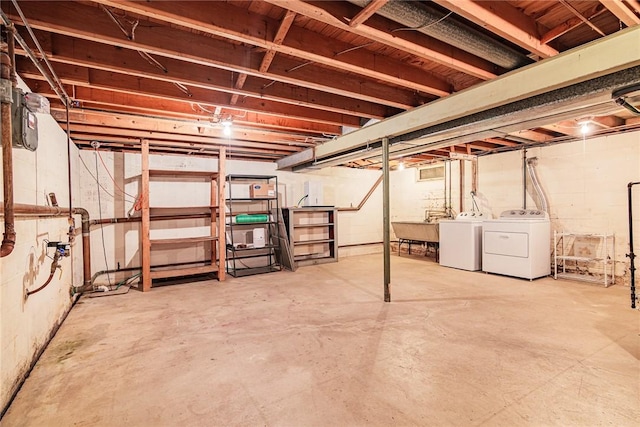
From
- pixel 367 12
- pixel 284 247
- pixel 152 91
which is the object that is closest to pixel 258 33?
pixel 367 12

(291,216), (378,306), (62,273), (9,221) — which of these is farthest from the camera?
(291,216)

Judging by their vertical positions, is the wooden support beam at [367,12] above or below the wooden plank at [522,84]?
Answer: above

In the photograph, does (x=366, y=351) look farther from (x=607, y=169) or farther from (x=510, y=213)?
(x=607, y=169)

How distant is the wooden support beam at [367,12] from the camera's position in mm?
1508

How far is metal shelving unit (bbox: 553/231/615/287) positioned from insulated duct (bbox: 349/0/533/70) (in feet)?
12.1

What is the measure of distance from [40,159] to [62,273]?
1.32 meters

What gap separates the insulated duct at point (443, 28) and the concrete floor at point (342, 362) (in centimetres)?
220

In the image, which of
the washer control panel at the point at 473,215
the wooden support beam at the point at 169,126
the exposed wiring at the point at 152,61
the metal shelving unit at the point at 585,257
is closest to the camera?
the exposed wiring at the point at 152,61

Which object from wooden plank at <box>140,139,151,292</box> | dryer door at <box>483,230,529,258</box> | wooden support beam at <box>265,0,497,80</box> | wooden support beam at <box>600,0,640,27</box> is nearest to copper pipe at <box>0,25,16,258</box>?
wooden support beam at <box>265,0,497,80</box>

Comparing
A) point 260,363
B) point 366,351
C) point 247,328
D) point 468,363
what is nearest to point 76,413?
point 260,363

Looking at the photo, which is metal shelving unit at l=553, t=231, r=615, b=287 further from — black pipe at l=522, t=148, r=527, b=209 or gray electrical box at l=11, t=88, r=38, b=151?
gray electrical box at l=11, t=88, r=38, b=151

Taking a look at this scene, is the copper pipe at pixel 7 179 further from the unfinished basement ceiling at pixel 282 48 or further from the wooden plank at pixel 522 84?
the wooden plank at pixel 522 84

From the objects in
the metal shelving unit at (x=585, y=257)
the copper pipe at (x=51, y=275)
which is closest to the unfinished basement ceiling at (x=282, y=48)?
the copper pipe at (x=51, y=275)

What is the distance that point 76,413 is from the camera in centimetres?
162
